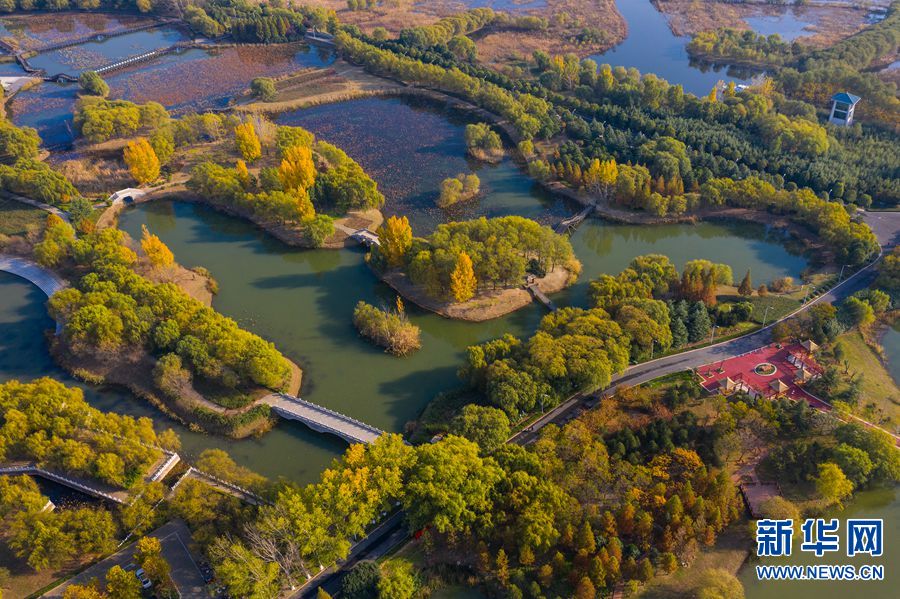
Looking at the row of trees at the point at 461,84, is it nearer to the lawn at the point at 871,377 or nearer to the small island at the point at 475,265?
the small island at the point at 475,265

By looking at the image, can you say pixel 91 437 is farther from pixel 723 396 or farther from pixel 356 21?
pixel 356 21

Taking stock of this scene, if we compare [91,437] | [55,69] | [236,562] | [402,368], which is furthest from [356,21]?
[236,562]

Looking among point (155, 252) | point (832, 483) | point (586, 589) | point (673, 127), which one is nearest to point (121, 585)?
point (586, 589)

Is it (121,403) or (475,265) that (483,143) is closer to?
(475,265)

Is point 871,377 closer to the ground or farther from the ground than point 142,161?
closer to the ground

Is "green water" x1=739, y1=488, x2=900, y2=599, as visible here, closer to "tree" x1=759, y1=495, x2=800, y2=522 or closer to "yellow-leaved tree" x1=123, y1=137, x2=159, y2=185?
"tree" x1=759, y1=495, x2=800, y2=522

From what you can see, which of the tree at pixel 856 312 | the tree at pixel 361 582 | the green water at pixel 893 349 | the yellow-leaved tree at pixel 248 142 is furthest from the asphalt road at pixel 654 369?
the yellow-leaved tree at pixel 248 142
